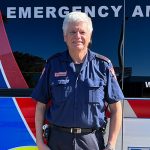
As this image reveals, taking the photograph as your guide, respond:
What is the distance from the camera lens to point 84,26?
72.8 inches

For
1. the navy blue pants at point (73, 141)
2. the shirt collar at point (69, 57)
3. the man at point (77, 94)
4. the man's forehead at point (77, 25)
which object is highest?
the man's forehead at point (77, 25)

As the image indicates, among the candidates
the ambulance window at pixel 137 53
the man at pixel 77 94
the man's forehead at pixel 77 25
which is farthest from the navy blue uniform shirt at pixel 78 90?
the ambulance window at pixel 137 53

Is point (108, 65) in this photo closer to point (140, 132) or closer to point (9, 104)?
point (140, 132)

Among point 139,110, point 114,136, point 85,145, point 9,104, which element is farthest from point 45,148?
point 139,110

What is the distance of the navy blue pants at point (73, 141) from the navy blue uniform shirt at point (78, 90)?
0.06 meters

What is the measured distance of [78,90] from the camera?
1873 mm

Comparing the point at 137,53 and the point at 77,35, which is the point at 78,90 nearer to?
the point at 77,35

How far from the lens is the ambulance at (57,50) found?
92.3 inches

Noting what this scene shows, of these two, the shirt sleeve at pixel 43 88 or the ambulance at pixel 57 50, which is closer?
Answer: the shirt sleeve at pixel 43 88

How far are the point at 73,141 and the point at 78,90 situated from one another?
11.6 inches

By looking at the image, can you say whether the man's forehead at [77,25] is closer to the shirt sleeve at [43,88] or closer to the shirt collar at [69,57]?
the shirt collar at [69,57]

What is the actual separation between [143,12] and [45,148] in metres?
1.16

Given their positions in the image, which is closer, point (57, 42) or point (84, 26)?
point (84, 26)

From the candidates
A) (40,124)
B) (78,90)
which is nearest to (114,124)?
(78,90)
